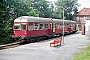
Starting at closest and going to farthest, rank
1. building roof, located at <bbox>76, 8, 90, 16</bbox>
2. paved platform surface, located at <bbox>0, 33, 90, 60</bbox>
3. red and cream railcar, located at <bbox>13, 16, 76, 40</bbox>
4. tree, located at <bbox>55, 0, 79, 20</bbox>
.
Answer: paved platform surface, located at <bbox>0, 33, 90, 60</bbox>, red and cream railcar, located at <bbox>13, 16, 76, 40</bbox>, tree, located at <bbox>55, 0, 79, 20</bbox>, building roof, located at <bbox>76, 8, 90, 16</bbox>

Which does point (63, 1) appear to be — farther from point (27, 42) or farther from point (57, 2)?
point (27, 42)

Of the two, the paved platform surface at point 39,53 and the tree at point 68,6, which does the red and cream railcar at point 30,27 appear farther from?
the tree at point 68,6

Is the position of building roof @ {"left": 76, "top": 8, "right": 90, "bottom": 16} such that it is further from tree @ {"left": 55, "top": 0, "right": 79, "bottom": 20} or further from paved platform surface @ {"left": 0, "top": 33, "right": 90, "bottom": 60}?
paved platform surface @ {"left": 0, "top": 33, "right": 90, "bottom": 60}

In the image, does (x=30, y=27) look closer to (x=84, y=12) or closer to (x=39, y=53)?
(x=39, y=53)

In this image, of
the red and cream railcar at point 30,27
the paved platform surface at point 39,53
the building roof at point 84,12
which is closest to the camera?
the paved platform surface at point 39,53

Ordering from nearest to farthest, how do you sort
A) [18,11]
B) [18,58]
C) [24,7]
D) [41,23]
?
[18,58], [41,23], [18,11], [24,7]

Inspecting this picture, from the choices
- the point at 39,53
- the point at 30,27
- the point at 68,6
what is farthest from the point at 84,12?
the point at 39,53

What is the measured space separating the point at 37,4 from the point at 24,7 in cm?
3168

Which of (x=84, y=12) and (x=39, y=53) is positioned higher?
(x=84, y=12)

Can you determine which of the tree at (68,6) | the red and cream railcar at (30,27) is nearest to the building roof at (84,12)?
the tree at (68,6)

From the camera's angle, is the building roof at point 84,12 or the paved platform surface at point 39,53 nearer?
the paved platform surface at point 39,53

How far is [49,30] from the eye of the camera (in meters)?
34.6

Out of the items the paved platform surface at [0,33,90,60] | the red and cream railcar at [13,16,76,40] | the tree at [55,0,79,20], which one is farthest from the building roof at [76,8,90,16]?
the paved platform surface at [0,33,90,60]

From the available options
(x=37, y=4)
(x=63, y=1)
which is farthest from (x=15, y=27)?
(x=63, y=1)
